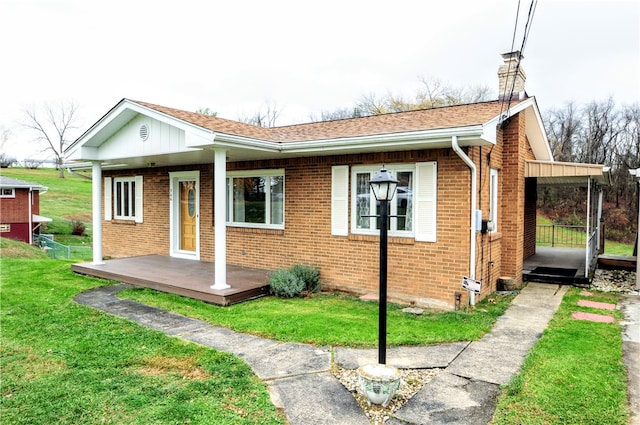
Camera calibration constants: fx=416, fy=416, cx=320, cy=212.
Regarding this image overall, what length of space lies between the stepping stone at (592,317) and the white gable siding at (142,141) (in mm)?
6990

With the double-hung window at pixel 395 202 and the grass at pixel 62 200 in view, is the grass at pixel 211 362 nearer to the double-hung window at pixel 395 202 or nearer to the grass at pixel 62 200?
the double-hung window at pixel 395 202

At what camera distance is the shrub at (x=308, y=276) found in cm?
800

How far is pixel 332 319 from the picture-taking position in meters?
6.13

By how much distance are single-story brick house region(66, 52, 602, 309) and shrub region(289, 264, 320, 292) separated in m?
0.21

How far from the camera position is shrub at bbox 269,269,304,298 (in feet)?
24.7

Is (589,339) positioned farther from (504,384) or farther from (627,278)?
(627,278)

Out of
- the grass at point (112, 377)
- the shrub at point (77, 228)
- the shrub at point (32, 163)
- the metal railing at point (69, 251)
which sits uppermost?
the shrub at point (32, 163)

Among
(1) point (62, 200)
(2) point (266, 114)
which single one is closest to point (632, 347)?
(2) point (266, 114)

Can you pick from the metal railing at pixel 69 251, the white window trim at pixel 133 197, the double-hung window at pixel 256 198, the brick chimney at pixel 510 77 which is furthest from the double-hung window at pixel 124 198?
the brick chimney at pixel 510 77

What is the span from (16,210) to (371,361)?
2824 centimetres

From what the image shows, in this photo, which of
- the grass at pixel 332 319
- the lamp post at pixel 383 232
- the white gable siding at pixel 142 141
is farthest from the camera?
the white gable siding at pixel 142 141

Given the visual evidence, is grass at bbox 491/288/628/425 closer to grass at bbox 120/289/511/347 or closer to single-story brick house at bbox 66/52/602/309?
grass at bbox 120/289/511/347

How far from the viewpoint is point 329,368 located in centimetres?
439

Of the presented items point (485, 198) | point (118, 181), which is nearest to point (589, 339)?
point (485, 198)
